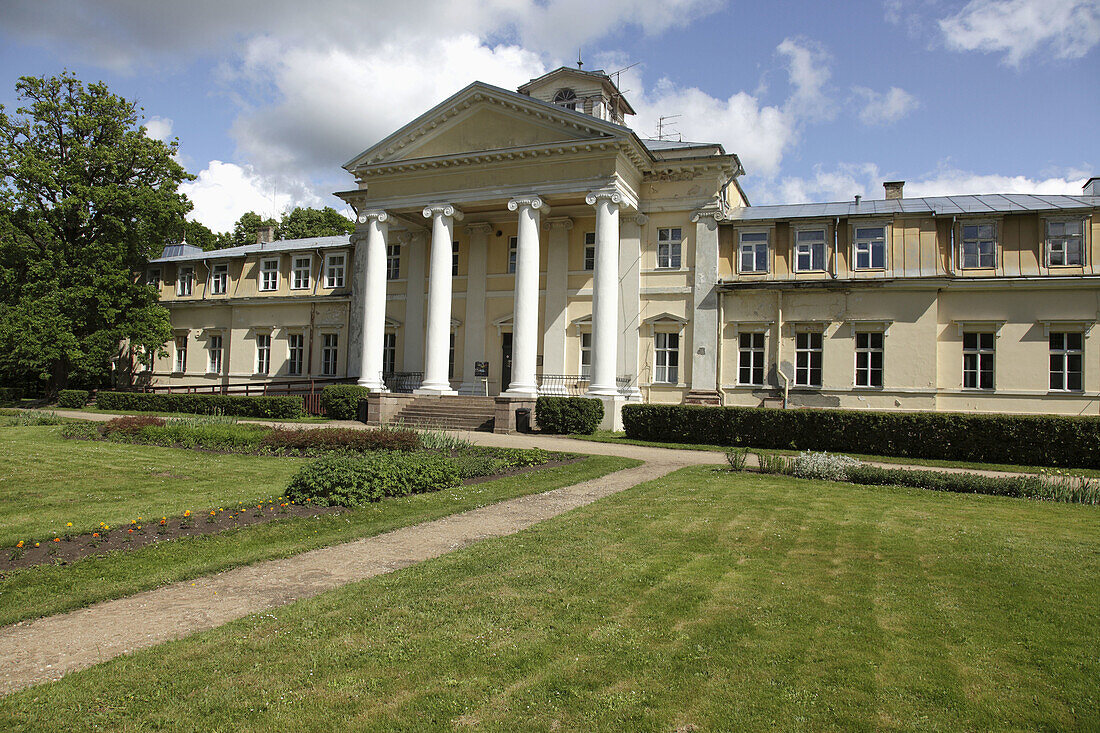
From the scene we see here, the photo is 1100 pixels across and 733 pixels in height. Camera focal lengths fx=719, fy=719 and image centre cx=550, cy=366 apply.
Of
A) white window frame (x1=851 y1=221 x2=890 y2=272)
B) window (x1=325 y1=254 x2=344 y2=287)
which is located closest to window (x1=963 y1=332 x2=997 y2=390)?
white window frame (x1=851 y1=221 x2=890 y2=272)

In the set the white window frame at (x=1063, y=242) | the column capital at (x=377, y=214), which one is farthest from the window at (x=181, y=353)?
the white window frame at (x=1063, y=242)

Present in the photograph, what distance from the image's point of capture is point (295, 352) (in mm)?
37281

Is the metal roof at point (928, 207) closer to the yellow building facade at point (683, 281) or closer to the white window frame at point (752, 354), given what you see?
the yellow building facade at point (683, 281)

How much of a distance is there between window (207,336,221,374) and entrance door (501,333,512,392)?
18.0m

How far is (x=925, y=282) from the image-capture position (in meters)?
25.6

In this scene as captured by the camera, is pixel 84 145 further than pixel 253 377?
No

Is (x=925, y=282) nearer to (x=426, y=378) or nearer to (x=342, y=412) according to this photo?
(x=426, y=378)

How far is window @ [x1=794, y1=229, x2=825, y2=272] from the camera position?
27516 millimetres

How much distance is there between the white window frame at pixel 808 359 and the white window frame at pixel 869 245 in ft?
9.64

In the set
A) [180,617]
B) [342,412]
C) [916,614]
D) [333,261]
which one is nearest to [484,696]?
[180,617]

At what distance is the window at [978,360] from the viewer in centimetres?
2542

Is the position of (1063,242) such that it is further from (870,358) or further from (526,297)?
(526,297)

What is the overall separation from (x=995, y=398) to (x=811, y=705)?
2529 centimetres

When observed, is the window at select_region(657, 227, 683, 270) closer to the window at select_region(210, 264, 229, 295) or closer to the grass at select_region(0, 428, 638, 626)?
the grass at select_region(0, 428, 638, 626)
